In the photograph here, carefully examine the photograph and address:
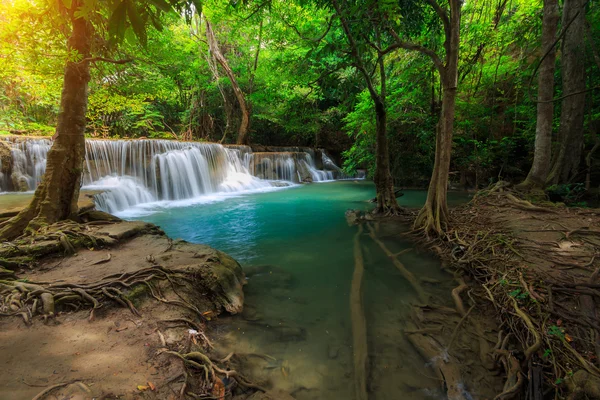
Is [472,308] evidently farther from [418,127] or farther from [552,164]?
[418,127]

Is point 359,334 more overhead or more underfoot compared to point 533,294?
more underfoot

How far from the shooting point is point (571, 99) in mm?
6477

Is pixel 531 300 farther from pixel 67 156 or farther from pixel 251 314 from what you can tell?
pixel 67 156

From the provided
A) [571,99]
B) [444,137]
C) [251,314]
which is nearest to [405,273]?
[251,314]

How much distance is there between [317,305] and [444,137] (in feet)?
14.2

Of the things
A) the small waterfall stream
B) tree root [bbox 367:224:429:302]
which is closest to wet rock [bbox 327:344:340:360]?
tree root [bbox 367:224:429:302]

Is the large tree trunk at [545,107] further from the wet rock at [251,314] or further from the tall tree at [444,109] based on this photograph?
the wet rock at [251,314]

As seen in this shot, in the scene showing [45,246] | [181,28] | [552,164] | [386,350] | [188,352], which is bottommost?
[386,350]

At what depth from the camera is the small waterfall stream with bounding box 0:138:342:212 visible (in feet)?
30.3

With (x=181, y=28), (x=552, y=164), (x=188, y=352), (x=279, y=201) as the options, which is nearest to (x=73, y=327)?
(x=188, y=352)

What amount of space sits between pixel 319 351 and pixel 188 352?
4.20 ft

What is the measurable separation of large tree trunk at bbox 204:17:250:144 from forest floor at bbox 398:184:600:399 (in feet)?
51.9

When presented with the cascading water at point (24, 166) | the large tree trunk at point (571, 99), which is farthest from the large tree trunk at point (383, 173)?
the cascading water at point (24, 166)

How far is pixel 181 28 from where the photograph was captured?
16.1 meters
